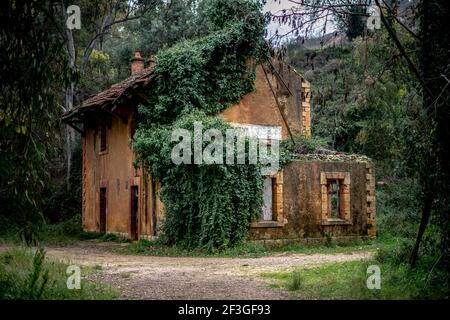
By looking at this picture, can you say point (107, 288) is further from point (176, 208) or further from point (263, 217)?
point (263, 217)

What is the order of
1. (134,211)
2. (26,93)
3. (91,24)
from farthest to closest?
1. (91,24)
2. (134,211)
3. (26,93)

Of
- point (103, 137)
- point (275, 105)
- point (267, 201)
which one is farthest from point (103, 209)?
point (275, 105)

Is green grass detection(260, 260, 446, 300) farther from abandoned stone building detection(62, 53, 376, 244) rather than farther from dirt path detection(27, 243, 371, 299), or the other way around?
abandoned stone building detection(62, 53, 376, 244)

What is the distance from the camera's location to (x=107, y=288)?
7973 mm

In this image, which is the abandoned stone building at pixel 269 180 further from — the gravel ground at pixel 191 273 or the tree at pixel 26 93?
the tree at pixel 26 93

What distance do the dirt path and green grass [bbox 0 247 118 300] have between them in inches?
20.1

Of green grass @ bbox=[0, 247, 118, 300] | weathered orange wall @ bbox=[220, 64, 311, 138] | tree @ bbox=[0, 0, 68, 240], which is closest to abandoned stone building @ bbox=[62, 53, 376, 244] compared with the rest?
weathered orange wall @ bbox=[220, 64, 311, 138]

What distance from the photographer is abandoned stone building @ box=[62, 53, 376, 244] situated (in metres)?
16.5

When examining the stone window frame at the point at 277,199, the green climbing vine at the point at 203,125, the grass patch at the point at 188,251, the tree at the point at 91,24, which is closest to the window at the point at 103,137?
the green climbing vine at the point at 203,125

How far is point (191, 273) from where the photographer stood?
1041 cm

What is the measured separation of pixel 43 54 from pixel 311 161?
38.2 ft

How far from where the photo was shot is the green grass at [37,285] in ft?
21.8

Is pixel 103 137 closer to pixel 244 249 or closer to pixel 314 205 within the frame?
pixel 314 205
